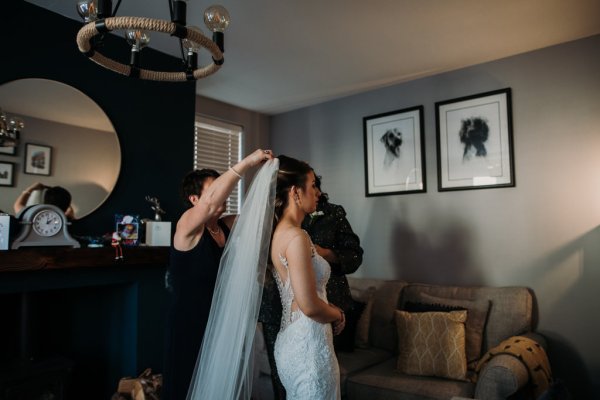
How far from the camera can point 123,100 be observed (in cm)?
304

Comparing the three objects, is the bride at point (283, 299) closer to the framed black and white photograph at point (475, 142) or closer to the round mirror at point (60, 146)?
the round mirror at point (60, 146)

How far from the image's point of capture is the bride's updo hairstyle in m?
1.81

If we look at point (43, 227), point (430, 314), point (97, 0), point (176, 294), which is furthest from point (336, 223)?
point (97, 0)

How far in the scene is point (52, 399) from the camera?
97.1 inches

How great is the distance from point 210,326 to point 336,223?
4.43 feet

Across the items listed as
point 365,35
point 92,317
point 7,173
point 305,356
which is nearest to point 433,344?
point 305,356

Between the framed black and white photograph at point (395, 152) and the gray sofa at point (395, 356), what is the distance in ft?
2.84

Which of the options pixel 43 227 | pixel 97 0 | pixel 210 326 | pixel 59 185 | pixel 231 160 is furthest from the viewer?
pixel 231 160

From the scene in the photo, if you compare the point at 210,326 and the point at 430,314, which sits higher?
the point at 210,326

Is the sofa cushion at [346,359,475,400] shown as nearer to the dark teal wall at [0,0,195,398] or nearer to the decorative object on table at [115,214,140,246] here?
the dark teal wall at [0,0,195,398]

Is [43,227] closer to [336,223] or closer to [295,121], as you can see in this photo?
[336,223]

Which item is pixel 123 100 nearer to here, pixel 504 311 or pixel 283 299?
pixel 283 299

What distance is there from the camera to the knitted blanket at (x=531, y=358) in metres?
2.40

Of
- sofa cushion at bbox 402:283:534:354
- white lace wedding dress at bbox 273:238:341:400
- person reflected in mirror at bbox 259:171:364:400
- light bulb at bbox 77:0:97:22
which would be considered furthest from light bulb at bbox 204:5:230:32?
sofa cushion at bbox 402:283:534:354
